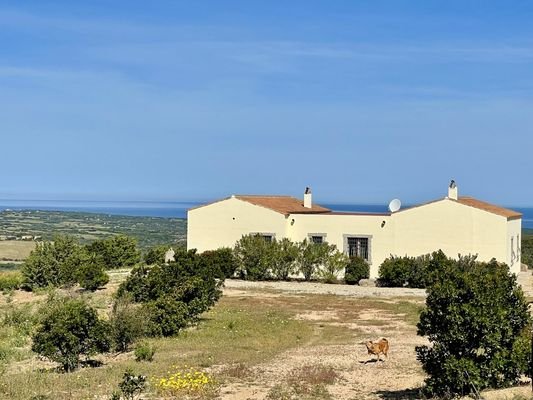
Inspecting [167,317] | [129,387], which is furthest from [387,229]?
[129,387]

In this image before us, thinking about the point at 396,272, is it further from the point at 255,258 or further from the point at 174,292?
the point at 174,292

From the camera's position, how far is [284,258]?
36156 mm

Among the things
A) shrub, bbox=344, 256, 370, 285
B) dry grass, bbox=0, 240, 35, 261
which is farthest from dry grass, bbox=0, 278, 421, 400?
dry grass, bbox=0, 240, 35, 261

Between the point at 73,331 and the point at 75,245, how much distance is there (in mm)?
18825

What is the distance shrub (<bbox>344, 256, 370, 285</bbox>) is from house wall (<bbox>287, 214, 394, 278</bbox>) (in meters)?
0.65

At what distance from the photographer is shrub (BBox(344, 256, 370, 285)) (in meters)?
35.4

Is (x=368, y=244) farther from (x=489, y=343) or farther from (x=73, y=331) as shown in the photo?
(x=489, y=343)

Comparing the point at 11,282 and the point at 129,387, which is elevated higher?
the point at 11,282

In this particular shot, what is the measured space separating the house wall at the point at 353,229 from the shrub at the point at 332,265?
2.81 ft

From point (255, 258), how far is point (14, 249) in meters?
42.7

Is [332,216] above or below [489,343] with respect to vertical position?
above

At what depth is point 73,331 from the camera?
17203 mm

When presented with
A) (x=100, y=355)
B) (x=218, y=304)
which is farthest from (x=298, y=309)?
(x=100, y=355)

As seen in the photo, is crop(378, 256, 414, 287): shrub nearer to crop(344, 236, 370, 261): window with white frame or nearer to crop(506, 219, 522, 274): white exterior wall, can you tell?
crop(344, 236, 370, 261): window with white frame
